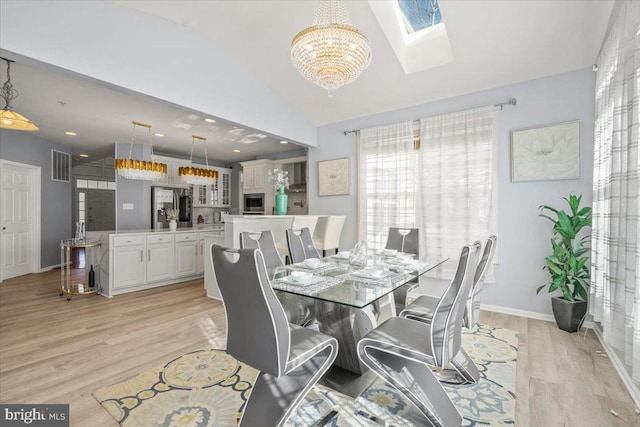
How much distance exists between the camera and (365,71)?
366cm

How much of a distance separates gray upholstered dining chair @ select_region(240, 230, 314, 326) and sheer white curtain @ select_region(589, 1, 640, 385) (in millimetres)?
1936

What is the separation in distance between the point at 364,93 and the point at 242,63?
171cm

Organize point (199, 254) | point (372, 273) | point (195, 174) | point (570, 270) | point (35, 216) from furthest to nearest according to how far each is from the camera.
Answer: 1. point (35, 216)
2. point (195, 174)
3. point (199, 254)
4. point (570, 270)
5. point (372, 273)

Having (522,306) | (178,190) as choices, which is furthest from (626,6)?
(178,190)

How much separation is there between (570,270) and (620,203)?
50.0 inches

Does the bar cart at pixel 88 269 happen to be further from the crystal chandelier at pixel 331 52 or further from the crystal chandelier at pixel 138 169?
the crystal chandelier at pixel 331 52

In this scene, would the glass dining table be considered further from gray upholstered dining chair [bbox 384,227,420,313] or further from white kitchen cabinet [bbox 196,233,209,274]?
white kitchen cabinet [bbox 196,233,209,274]

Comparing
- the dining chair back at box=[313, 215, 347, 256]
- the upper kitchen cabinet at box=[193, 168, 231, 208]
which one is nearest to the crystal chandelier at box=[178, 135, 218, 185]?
the upper kitchen cabinet at box=[193, 168, 231, 208]

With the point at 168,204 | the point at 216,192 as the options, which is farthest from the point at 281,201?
the point at 216,192

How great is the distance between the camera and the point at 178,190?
6.79 metres

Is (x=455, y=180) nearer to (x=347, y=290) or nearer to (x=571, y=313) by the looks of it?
(x=571, y=313)

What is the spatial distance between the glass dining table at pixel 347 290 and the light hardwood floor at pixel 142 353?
3.30 feet

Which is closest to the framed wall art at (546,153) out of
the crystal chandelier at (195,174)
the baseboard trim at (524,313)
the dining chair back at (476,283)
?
the baseboard trim at (524,313)

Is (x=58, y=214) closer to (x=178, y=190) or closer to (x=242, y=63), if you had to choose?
(x=178, y=190)
